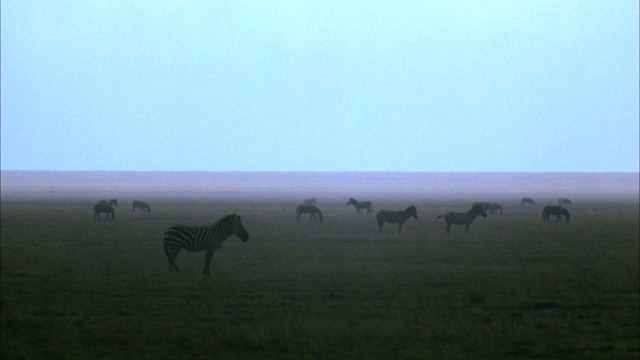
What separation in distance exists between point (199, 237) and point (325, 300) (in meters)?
4.48

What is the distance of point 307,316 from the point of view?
15336 mm

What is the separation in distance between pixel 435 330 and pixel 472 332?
0.57 meters

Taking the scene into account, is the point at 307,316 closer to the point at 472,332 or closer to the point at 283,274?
the point at 472,332

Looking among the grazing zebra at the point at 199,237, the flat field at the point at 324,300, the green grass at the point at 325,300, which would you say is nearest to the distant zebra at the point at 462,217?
the flat field at the point at 324,300

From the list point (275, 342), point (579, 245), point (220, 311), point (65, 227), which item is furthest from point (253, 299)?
point (65, 227)

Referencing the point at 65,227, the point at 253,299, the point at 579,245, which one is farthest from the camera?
the point at 65,227

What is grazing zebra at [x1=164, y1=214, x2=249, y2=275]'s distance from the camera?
2047 centimetres

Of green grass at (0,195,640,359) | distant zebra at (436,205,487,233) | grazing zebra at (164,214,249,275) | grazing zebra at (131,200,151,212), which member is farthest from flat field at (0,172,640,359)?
grazing zebra at (131,200,151,212)

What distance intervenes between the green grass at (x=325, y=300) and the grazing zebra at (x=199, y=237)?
24.7 inches

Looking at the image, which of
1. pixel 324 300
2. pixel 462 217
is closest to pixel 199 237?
pixel 324 300

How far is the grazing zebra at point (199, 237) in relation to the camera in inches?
806

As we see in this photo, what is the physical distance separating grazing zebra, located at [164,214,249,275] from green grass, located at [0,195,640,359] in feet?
2.06

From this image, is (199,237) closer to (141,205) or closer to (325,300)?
(325,300)

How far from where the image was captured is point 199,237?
67.5 feet
